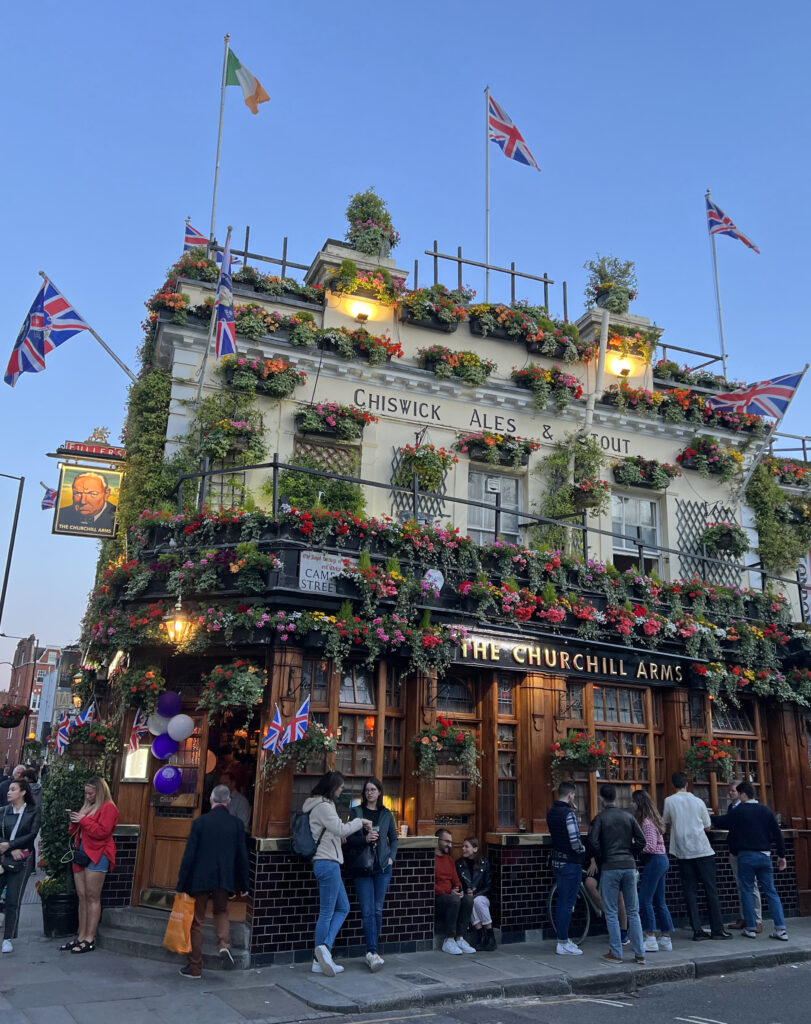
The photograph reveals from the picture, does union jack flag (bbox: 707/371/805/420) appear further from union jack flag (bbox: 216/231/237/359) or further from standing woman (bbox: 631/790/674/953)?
union jack flag (bbox: 216/231/237/359)

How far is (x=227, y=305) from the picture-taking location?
496 inches

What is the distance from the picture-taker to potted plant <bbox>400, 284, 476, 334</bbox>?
50.4 ft

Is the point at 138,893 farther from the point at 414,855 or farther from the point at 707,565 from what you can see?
the point at 707,565

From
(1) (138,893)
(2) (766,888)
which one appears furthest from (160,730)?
(2) (766,888)

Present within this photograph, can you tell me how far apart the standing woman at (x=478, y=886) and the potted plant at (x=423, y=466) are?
5.57 metres

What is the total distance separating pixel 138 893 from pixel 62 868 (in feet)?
3.30

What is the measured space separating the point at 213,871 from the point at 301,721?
77.0 inches

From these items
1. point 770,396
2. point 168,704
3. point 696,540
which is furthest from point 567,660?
point 770,396

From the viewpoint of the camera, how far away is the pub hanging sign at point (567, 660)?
40.4ft

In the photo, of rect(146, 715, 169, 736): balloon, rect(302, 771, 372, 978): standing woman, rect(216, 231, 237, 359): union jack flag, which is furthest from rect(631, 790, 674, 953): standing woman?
rect(216, 231, 237, 359): union jack flag

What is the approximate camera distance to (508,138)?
58.3 feet

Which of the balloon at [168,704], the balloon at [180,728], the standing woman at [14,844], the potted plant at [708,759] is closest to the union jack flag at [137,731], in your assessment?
the balloon at [168,704]

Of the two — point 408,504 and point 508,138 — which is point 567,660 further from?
point 508,138

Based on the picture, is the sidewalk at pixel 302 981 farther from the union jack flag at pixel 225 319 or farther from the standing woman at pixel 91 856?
the union jack flag at pixel 225 319
